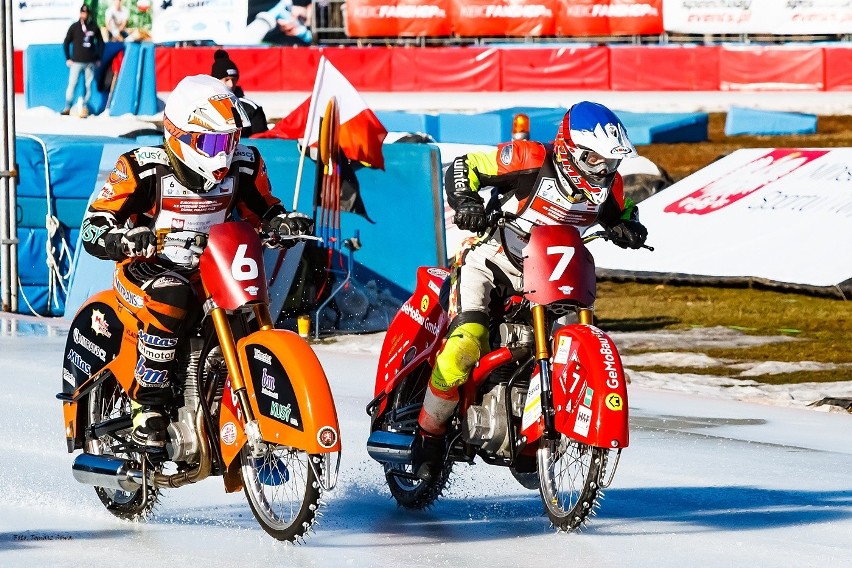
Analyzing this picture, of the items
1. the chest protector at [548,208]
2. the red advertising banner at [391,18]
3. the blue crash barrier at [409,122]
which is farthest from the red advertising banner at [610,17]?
the chest protector at [548,208]

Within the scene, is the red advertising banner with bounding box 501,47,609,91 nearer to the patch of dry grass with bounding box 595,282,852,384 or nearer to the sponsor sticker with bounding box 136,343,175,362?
the patch of dry grass with bounding box 595,282,852,384

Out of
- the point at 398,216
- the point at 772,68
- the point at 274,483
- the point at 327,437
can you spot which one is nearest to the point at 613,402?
the point at 327,437

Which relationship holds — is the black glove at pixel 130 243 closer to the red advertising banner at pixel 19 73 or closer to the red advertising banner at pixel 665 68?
the red advertising banner at pixel 665 68

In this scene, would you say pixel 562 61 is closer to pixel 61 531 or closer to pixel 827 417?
pixel 827 417

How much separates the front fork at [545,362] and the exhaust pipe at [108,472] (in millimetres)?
1558

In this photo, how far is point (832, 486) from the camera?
7250 mm

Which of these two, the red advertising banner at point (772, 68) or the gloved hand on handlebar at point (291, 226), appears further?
the red advertising banner at point (772, 68)

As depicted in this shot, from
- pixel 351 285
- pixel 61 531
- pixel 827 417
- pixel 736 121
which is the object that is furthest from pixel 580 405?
pixel 736 121

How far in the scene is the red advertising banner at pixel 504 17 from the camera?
3150cm

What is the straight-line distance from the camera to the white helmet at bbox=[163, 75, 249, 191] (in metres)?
5.95

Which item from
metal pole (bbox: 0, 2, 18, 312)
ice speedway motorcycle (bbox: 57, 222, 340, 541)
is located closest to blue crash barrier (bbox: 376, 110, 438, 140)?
metal pole (bbox: 0, 2, 18, 312)

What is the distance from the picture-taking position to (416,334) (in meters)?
6.89

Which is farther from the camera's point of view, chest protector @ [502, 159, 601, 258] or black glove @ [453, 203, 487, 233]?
chest protector @ [502, 159, 601, 258]

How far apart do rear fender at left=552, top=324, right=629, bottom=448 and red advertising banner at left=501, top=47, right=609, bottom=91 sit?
2596 cm
